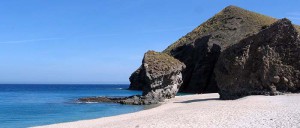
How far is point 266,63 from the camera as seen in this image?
119 ft

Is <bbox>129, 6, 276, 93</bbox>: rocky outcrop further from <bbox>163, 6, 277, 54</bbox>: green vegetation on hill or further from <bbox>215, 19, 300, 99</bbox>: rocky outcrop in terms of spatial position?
<bbox>215, 19, 300, 99</bbox>: rocky outcrop

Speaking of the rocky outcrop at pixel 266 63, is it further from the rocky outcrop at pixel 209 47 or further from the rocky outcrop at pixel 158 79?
the rocky outcrop at pixel 209 47

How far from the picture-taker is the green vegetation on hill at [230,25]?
93.8 metres

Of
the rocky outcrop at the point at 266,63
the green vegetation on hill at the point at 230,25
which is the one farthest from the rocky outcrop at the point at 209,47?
the rocky outcrop at the point at 266,63

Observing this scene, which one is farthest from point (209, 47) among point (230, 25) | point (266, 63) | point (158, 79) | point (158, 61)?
point (266, 63)

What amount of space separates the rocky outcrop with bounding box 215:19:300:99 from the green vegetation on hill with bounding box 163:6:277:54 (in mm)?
Result: 49335

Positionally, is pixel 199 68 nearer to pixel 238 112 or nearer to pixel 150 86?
pixel 150 86

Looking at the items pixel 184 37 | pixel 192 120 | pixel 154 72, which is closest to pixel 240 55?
pixel 154 72

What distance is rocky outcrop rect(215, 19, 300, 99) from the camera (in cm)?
3616

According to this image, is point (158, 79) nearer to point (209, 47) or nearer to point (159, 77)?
point (159, 77)

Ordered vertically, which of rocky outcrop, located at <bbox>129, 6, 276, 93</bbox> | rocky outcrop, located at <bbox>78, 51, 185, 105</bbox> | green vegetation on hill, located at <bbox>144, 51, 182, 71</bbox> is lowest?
rocky outcrop, located at <bbox>78, 51, 185, 105</bbox>

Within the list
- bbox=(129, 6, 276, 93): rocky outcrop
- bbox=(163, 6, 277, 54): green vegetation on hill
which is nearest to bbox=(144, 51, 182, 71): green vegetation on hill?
bbox=(129, 6, 276, 93): rocky outcrop

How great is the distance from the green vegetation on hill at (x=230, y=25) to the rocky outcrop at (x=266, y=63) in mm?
49335

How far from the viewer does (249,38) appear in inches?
1533
